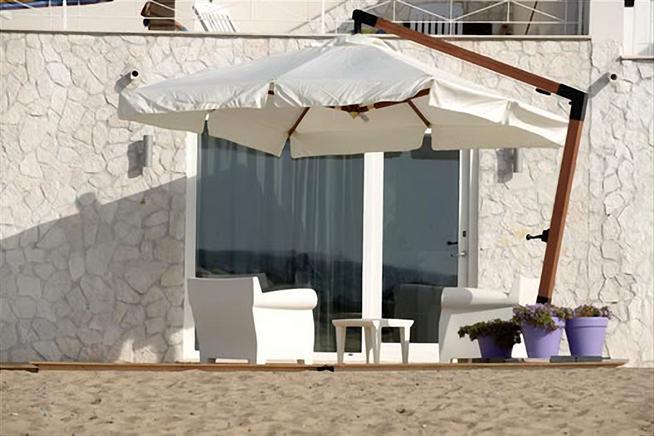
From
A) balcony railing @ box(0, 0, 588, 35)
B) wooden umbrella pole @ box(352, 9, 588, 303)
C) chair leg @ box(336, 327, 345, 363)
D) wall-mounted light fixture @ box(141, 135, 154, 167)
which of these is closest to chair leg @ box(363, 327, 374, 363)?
chair leg @ box(336, 327, 345, 363)

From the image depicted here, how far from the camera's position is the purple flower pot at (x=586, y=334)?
9695 millimetres

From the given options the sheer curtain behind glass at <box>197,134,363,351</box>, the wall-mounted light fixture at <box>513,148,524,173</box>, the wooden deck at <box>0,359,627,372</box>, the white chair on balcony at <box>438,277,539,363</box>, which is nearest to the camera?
the wooden deck at <box>0,359,627,372</box>

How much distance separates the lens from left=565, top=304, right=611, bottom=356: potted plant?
9.70 metres

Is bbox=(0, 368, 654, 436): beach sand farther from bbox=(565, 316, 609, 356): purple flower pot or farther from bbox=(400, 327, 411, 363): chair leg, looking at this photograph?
bbox=(400, 327, 411, 363): chair leg

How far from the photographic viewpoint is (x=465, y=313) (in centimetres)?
1072

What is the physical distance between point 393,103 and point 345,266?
6.42ft

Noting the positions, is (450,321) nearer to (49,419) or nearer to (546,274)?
(546,274)

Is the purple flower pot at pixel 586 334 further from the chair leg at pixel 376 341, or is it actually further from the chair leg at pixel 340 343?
the chair leg at pixel 340 343

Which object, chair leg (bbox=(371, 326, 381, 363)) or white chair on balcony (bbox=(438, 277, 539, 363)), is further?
chair leg (bbox=(371, 326, 381, 363))

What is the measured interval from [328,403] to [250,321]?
2.96m

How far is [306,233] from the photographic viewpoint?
12.4 meters

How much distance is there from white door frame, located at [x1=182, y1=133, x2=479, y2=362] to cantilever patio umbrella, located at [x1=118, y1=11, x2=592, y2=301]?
1200mm

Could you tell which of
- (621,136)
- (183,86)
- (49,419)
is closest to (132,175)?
(183,86)

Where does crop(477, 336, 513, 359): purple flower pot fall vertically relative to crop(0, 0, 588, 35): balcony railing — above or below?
below
